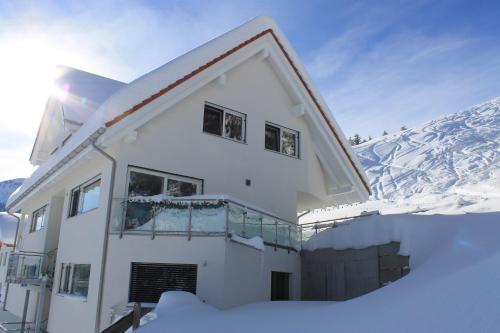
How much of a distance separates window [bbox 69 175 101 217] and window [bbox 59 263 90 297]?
1.57 meters

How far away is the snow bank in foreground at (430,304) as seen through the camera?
11.5ft

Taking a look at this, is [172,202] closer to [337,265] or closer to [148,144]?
[148,144]

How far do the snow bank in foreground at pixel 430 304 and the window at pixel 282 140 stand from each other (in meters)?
7.23

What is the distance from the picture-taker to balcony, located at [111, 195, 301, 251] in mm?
9562

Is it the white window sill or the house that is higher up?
the house

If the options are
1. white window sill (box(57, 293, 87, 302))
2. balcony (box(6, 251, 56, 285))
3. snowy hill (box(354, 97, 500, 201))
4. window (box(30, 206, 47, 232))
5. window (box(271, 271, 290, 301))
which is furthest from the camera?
snowy hill (box(354, 97, 500, 201))

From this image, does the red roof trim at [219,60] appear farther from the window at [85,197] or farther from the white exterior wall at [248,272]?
the white exterior wall at [248,272]

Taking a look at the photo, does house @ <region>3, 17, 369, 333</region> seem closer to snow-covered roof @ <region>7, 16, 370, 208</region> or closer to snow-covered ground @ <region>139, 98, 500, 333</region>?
snow-covered roof @ <region>7, 16, 370, 208</region>

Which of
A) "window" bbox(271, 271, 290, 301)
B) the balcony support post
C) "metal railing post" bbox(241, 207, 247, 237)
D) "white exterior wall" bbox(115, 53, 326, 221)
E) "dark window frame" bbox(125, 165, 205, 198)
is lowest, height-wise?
the balcony support post

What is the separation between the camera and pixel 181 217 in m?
9.72

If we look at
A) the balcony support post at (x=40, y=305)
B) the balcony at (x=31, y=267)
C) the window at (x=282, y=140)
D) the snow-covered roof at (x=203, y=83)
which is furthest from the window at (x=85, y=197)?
the window at (x=282, y=140)

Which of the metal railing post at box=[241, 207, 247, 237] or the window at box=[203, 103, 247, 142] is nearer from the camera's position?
the metal railing post at box=[241, 207, 247, 237]

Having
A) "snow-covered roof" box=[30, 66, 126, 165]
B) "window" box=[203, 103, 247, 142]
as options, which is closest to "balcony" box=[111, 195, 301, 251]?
"window" box=[203, 103, 247, 142]

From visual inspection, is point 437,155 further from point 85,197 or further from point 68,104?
point 85,197
